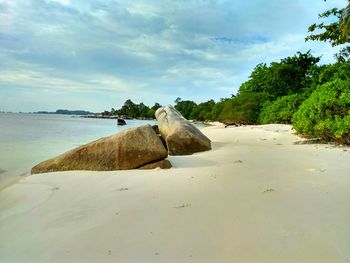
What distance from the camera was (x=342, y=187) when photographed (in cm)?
460

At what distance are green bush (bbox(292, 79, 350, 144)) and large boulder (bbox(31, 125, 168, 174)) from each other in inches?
180

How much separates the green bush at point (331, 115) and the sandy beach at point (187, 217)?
280cm

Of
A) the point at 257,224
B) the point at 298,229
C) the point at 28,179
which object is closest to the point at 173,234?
the point at 257,224

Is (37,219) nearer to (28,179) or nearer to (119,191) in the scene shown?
(119,191)

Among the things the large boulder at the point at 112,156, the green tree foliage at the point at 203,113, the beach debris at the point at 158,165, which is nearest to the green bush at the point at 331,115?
the beach debris at the point at 158,165

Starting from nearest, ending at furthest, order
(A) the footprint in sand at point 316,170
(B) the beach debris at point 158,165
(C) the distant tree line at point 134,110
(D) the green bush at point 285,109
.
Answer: (A) the footprint in sand at point 316,170, (B) the beach debris at point 158,165, (D) the green bush at point 285,109, (C) the distant tree line at point 134,110

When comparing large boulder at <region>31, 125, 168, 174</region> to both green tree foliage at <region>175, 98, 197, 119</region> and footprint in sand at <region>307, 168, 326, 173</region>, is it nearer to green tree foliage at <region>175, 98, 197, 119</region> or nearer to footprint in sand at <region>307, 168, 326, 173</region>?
footprint in sand at <region>307, 168, 326, 173</region>

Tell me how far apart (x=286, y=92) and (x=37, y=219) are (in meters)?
39.6

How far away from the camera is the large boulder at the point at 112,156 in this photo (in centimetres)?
743

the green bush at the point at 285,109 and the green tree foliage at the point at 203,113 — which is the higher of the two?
the green bush at the point at 285,109

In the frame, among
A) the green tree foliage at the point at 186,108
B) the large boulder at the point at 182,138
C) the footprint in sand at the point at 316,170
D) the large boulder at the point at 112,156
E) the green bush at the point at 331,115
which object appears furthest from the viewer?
the green tree foliage at the point at 186,108

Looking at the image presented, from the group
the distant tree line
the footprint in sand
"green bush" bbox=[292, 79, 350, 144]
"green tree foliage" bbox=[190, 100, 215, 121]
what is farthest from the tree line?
the distant tree line

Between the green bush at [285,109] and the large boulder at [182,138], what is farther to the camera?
the green bush at [285,109]

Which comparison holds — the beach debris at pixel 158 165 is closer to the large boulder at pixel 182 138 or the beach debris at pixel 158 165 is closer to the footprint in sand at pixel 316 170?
→ the large boulder at pixel 182 138
